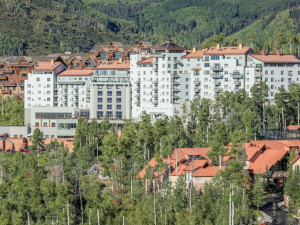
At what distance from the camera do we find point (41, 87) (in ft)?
445

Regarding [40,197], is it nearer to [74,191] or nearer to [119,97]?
[74,191]

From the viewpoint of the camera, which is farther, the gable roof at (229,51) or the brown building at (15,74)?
the brown building at (15,74)

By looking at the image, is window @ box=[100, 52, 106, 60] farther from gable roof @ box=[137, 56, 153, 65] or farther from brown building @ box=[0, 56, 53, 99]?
gable roof @ box=[137, 56, 153, 65]

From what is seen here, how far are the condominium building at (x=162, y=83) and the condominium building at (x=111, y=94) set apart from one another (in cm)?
155

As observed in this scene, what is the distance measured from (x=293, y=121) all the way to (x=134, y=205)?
39.1 meters

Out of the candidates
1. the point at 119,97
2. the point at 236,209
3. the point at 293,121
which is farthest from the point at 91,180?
the point at 119,97

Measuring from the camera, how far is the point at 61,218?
7531 cm

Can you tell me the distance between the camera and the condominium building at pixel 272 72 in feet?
389

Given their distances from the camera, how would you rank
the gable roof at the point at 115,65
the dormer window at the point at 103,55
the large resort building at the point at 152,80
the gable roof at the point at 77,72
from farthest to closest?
1. the dormer window at the point at 103,55
2. the gable roof at the point at 77,72
3. the gable roof at the point at 115,65
4. the large resort building at the point at 152,80

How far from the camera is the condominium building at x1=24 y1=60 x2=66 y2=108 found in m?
135

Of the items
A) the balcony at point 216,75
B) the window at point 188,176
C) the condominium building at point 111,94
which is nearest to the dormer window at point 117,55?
the condominium building at point 111,94

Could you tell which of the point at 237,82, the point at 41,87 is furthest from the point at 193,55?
the point at 41,87

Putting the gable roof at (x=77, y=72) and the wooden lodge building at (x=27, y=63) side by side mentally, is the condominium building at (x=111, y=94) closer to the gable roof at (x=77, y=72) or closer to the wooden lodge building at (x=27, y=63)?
the gable roof at (x=77, y=72)

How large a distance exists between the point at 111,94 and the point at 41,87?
14535 millimetres
